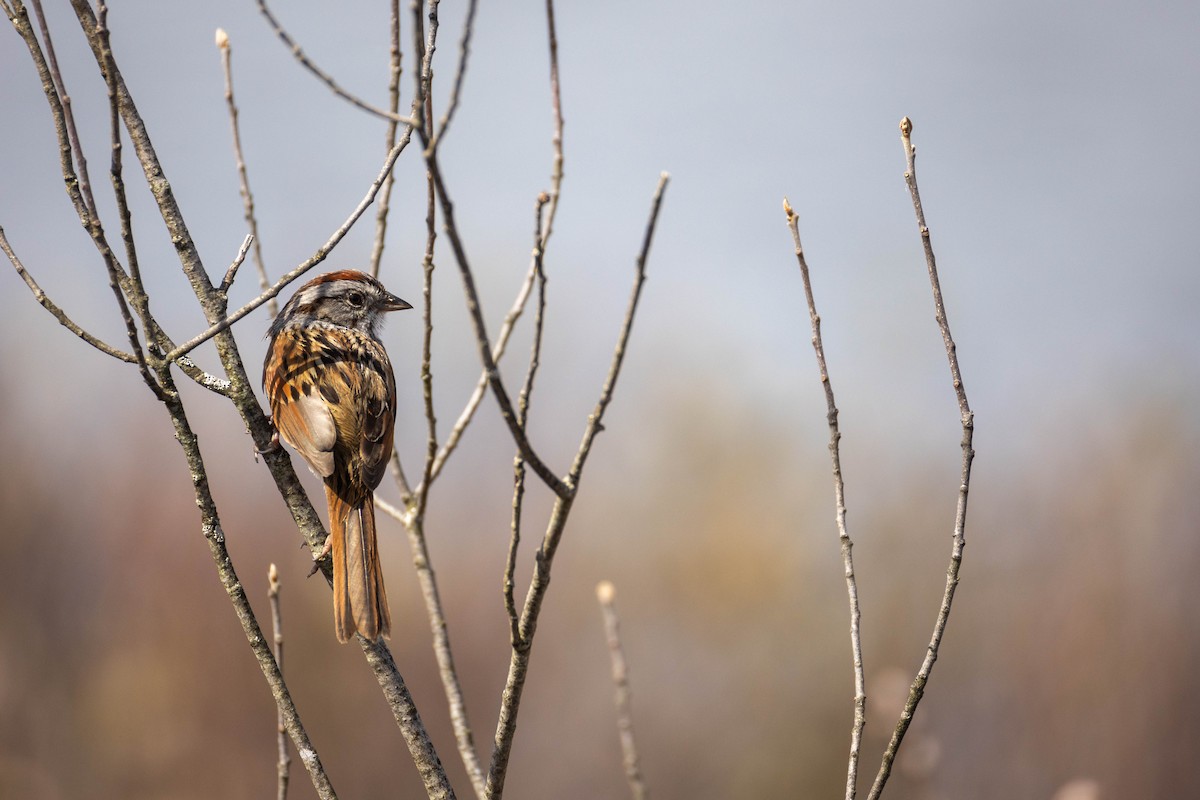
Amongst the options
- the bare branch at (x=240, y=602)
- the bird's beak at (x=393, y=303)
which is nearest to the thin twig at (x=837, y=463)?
the bare branch at (x=240, y=602)

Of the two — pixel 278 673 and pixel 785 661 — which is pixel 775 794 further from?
pixel 278 673

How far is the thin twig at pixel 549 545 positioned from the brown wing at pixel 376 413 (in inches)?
52.8

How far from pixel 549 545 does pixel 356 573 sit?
127 cm

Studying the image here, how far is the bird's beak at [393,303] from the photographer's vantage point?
4566mm

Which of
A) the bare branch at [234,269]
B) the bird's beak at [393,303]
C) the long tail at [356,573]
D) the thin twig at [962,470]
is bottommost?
the thin twig at [962,470]

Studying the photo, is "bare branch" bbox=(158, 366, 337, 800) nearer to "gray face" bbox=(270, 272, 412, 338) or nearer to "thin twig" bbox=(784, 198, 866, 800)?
"thin twig" bbox=(784, 198, 866, 800)

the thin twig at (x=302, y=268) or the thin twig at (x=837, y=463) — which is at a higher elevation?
the thin twig at (x=302, y=268)


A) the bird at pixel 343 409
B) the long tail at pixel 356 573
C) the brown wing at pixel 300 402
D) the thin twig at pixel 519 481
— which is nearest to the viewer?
the thin twig at pixel 519 481

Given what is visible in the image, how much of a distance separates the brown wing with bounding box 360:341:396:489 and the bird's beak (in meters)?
0.45

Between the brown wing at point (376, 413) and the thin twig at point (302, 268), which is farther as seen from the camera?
the brown wing at point (376, 413)

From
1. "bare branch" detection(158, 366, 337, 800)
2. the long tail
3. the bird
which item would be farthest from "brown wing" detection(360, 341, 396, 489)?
"bare branch" detection(158, 366, 337, 800)

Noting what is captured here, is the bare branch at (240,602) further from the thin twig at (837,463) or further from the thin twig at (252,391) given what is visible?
the thin twig at (837,463)

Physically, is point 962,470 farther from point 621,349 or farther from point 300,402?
point 300,402

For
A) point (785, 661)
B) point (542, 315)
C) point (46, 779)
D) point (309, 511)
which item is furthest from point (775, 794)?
point (542, 315)
